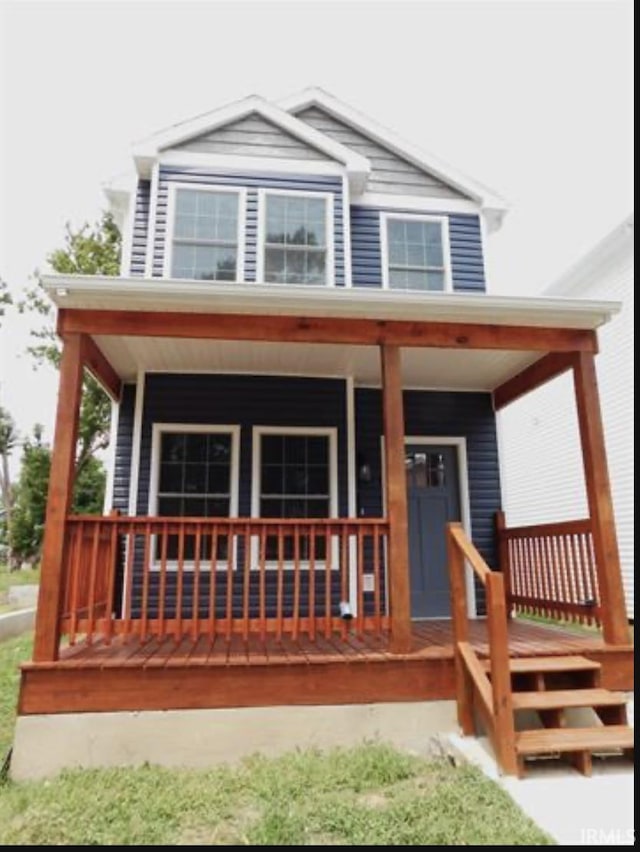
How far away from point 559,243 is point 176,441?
2400 centimetres

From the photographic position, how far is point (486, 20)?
6.47 meters

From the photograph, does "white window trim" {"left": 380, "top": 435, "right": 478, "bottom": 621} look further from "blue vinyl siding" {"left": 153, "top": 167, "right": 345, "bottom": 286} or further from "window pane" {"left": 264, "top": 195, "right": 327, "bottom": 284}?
"window pane" {"left": 264, "top": 195, "right": 327, "bottom": 284}

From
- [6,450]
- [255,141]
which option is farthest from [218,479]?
[6,450]

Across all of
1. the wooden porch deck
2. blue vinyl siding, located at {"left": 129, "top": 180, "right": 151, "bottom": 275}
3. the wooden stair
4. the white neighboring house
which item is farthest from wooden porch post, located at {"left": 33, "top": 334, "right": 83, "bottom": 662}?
the white neighboring house

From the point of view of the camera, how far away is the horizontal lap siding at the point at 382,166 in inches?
300

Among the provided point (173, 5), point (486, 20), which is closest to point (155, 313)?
point (173, 5)

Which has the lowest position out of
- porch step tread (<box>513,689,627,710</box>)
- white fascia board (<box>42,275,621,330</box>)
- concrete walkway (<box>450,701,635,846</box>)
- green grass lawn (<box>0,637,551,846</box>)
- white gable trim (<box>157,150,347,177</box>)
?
green grass lawn (<box>0,637,551,846</box>)

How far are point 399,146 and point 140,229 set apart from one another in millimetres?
3638

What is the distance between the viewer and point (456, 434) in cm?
692

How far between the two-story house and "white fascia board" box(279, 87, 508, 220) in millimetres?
28

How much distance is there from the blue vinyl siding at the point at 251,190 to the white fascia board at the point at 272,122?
0.92 feet

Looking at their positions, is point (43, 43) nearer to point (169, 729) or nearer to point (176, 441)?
point (176, 441)

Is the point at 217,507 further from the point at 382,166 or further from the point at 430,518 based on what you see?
the point at 382,166

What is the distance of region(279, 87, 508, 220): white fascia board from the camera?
7473mm
